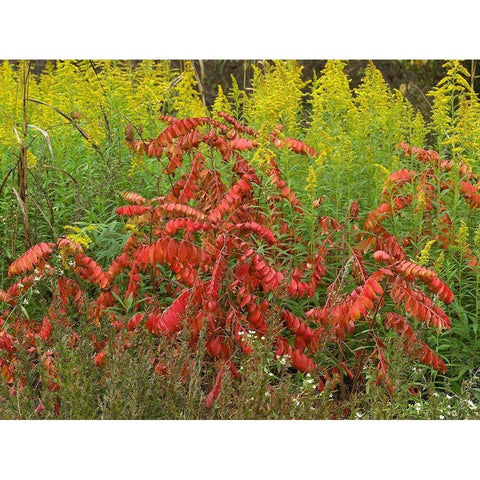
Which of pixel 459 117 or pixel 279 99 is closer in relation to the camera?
pixel 279 99

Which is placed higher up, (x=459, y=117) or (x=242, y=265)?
(x=459, y=117)

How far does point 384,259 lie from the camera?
154 inches

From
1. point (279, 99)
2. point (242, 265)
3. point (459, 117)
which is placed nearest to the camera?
point (242, 265)

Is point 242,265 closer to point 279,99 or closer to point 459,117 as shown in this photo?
point 279,99

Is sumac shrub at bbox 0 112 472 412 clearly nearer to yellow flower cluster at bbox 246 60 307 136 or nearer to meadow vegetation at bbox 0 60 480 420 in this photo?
meadow vegetation at bbox 0 60 480 420

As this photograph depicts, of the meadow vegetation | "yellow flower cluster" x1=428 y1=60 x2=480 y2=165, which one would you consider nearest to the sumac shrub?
the meadow vegetation

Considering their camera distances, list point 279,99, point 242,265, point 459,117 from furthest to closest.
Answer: point 459,117 < point 279,99 < point 242,265

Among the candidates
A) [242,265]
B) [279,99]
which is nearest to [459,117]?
[279,99]

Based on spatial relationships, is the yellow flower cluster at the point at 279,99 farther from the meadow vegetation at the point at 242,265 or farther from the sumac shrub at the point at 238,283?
the sumac shrub at the point at 238,283

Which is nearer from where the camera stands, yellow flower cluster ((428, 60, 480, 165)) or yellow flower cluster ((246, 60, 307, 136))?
yellow flower cluster ((428, 60, 480, 165))

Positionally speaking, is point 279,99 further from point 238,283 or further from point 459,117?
point 238,283
